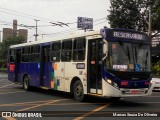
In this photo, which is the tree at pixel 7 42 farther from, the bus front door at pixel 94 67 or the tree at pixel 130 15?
the bus front door at pixel 94 67

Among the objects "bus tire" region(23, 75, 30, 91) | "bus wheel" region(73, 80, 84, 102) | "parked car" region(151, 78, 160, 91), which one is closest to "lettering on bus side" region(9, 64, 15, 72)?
"bus tire" region(23, 75, 30, 91)

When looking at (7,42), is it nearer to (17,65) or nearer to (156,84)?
(17,65)

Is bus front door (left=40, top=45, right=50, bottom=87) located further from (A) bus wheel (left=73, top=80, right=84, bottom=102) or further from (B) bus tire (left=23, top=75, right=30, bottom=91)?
(A) bus wheel (left=73, top=80, right=84, bottom=102)

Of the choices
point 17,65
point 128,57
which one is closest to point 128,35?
point 128,57

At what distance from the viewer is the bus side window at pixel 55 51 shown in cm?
1741

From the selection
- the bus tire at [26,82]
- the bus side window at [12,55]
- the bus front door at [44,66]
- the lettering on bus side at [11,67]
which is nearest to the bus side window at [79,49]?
the bus front door at [44,66]

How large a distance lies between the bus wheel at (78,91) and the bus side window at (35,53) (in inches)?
178

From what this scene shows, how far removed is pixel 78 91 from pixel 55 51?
3.05 metres

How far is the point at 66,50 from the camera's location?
54.5 feet

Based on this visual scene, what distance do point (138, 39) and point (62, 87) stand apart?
4.34m

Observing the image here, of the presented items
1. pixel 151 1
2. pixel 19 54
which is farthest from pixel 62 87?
pixel 151 1

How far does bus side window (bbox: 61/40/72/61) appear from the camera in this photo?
643 inches

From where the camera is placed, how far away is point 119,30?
14.4 meters

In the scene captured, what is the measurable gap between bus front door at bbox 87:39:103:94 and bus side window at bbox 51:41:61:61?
286 centimetres
